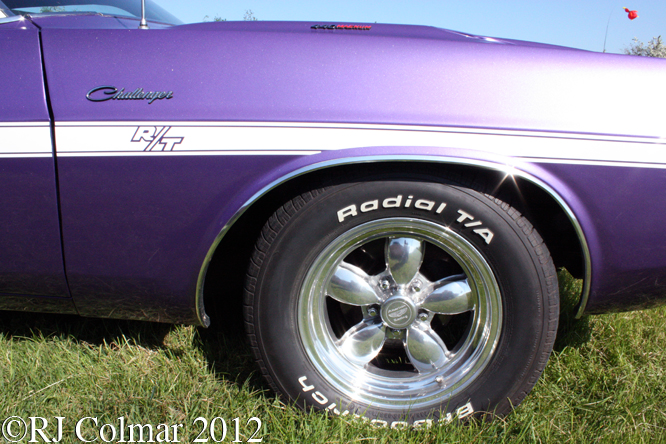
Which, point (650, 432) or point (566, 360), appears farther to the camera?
point (566, 360)

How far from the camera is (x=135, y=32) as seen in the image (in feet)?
4.65

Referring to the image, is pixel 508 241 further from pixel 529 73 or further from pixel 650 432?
pixel 650 432

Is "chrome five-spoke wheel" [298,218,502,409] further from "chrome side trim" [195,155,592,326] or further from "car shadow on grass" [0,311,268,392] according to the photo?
"car shadow on grass" [0,311,268,392]

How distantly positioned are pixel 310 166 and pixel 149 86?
0.53 metres

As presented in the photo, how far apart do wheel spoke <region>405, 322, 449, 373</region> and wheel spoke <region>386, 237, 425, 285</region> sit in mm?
233

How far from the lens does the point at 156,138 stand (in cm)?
135

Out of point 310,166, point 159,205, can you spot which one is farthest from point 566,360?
point 159,205

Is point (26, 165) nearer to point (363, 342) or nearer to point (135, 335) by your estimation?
point (135, 335)

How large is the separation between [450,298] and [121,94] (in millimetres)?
1230

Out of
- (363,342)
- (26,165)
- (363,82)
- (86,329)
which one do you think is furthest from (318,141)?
(86,329)

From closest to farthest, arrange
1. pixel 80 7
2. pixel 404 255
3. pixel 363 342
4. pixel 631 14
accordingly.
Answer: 1. pixel 404 255
2. pixel 363 342
3. pixel 80 7
4. pixel 631 14

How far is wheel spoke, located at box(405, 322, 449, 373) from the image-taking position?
5.43 ft

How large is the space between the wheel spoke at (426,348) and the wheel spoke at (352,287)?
19 centimetres

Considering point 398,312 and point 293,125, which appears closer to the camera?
point 293,125
